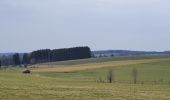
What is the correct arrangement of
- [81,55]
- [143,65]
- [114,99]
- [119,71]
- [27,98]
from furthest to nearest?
[81,55] < [143,65] < [119,71] < [114,99] < [27,98]

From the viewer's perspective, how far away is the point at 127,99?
26891 millimetres

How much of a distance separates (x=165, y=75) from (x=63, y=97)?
5197 centimetres

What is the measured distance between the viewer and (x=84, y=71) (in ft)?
307

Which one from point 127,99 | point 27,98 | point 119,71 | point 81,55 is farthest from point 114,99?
point 81,55

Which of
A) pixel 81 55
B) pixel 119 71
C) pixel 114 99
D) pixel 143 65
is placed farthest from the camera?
pixel 81 55

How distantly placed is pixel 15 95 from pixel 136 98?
7043 mm

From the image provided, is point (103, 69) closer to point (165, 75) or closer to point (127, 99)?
point (165, 75)

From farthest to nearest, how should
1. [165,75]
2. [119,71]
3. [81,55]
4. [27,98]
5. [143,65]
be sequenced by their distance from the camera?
1. [81,55]
2. [143,65]
3. [119,71]
4. [165,75]
5. [27,98]

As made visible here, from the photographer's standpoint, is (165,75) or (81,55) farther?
(81,55)

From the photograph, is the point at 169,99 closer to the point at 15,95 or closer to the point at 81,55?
the point at 15,95

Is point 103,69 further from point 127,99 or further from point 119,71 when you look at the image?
point 127,99

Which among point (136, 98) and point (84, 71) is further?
point (84, 71)

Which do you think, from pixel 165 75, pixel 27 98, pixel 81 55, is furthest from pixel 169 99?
pixel 81 55

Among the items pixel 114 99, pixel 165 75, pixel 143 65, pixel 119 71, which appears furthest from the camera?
pixel 143 65
